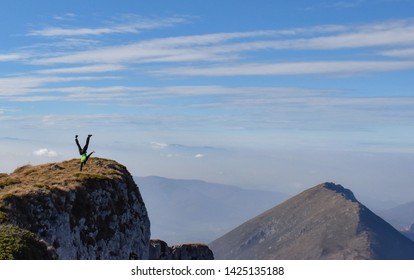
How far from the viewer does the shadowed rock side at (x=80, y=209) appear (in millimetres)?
52719

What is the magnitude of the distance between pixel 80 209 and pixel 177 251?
2079 inches

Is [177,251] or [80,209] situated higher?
[80,209]

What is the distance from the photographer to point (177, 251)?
11362 cm

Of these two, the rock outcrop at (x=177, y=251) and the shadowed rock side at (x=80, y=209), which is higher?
the shadowed rock side at (x=80, y=209)

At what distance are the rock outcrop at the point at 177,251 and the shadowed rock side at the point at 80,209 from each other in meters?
19.5

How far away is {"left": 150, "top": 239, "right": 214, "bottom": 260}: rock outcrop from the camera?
101m

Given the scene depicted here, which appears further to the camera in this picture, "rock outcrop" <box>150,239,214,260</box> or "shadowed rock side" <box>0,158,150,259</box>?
"rock outcrop" <box>150,239,214,260</box>

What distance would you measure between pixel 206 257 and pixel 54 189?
72.4m

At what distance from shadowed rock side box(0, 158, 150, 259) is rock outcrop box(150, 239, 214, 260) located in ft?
63.8

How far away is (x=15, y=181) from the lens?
6444 centimetres

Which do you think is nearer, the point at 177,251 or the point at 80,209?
the point at 80,209

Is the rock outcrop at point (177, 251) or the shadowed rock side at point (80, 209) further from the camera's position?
the rock outcrop at point (177, 251)
